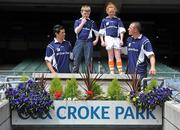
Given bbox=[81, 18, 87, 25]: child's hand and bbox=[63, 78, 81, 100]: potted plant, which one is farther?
bbox=[81, 18, 87, 25]: child's hand

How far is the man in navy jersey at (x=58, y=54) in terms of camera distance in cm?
871

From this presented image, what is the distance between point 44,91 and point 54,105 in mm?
268

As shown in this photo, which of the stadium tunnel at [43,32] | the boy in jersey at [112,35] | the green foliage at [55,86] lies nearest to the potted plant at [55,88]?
the green foliage at [55,86]

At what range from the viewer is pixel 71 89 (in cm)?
759

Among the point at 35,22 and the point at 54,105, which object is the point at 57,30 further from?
the point at 35,22

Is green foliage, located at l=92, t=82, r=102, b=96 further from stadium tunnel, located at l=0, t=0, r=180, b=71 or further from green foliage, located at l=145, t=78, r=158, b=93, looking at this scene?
stadium tunnel, located at l=0, t=0, r=180, b=71

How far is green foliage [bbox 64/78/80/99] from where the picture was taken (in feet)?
24.8

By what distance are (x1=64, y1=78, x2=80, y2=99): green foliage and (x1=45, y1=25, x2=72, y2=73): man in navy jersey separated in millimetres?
1078

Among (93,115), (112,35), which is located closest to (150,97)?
(93,115)

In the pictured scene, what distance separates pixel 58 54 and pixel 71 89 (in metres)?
1.32

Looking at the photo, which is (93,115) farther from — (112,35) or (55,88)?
(112,35)

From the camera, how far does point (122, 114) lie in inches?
291

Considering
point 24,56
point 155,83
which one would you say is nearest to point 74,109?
point 155,83

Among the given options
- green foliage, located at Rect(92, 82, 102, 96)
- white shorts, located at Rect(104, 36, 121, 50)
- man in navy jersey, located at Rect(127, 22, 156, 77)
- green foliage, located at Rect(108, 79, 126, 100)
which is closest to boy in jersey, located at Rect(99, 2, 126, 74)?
white shorts, located at Rect(104, 36, 121, 50)
